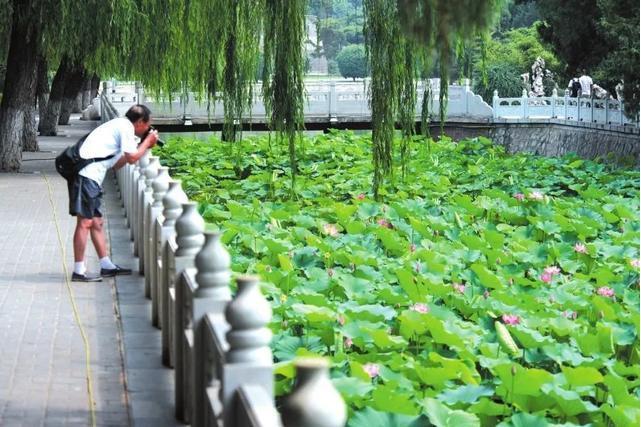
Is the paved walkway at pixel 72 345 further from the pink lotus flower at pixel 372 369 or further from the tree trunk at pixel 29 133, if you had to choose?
the tree trunk at pixel 29 133

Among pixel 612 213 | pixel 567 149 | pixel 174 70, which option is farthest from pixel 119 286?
pixel 567 149

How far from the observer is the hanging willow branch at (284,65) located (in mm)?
10648

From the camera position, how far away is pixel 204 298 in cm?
496

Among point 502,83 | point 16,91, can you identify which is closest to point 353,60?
point 16,91

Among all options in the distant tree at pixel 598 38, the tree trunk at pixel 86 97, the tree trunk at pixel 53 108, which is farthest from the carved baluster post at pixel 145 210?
the tree trunk at pixel 86 97

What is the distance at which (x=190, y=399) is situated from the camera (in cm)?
530

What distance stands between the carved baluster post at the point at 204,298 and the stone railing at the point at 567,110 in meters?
21.8

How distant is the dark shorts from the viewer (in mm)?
9000

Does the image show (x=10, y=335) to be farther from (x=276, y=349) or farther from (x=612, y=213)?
(x=612, y=213)

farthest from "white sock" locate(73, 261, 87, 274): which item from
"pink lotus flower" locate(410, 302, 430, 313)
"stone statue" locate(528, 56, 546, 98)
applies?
"stone statue" locate(528, 56, 546, 98)

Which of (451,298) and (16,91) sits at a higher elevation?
(16,91)

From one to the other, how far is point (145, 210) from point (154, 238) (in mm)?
1310

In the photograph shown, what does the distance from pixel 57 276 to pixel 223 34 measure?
331cm

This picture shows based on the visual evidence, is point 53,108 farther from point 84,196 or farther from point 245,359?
Answer: point 245,359
